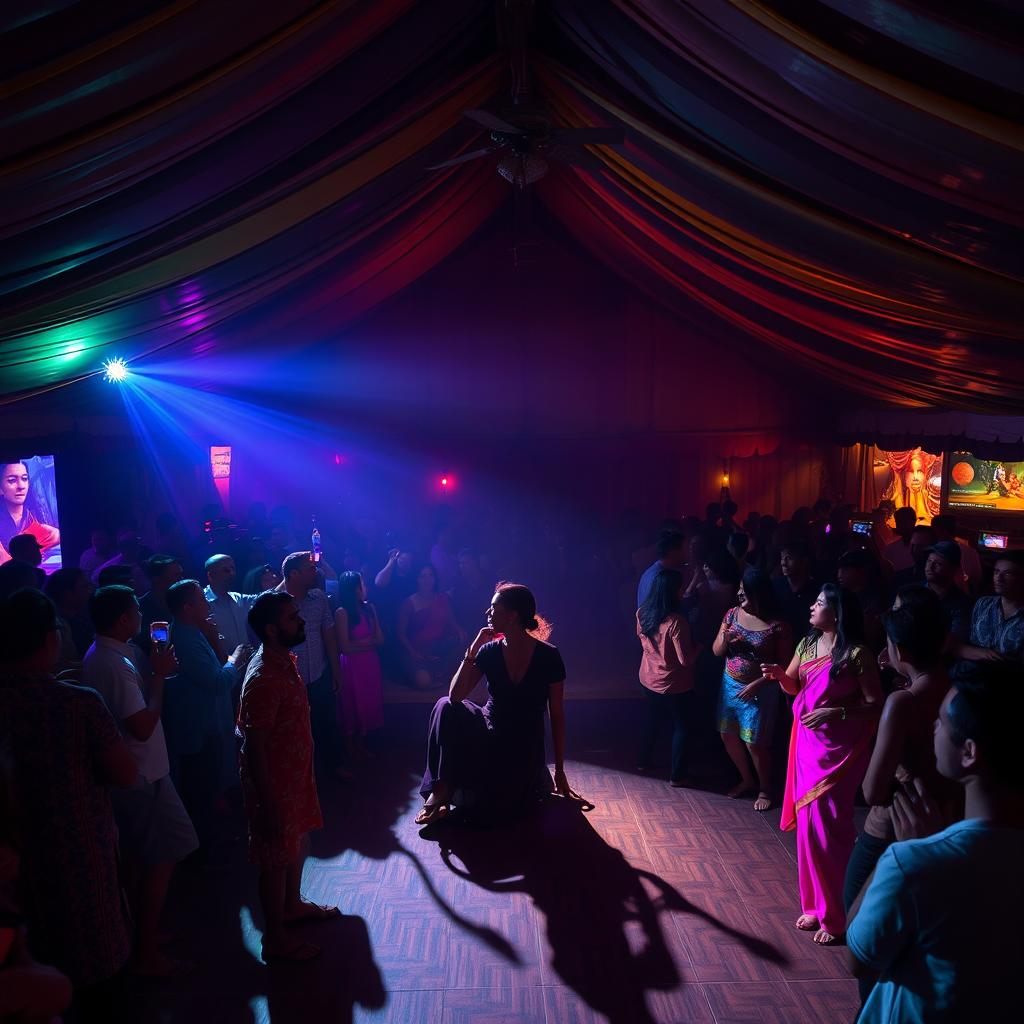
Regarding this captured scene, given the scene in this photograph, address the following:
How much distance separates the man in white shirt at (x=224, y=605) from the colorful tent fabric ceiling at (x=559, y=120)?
4.83 ft

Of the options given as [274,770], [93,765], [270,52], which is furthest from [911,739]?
[270,52]

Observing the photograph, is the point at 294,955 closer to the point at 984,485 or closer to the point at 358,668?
the point at 358,668

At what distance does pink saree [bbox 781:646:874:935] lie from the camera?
326 centimetres

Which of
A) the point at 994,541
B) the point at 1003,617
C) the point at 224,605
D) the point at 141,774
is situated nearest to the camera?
the point at 141,774

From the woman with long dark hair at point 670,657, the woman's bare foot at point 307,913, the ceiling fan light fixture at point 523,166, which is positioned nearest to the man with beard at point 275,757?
the woman's bare foot at point 307,913

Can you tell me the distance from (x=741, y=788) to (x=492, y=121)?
159 inches

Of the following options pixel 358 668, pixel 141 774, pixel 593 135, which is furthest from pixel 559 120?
pixel 141 774

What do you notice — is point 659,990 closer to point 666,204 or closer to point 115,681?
point 115,681

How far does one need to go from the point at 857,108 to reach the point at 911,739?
1905mm

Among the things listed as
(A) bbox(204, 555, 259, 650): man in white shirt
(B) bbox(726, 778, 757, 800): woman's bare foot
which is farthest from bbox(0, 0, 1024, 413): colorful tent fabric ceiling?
(B) bbox(726, 778, 757, 800): woman's bare foot

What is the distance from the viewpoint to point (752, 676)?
4.36m

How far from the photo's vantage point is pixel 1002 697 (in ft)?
4.64

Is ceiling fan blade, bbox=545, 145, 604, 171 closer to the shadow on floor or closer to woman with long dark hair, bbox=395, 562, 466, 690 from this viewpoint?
woman with long dark hair, bbox=395, 562, 466, 690

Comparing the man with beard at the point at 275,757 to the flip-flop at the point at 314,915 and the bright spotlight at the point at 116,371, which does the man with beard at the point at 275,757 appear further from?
the bright spotlight at the point at 116,371
